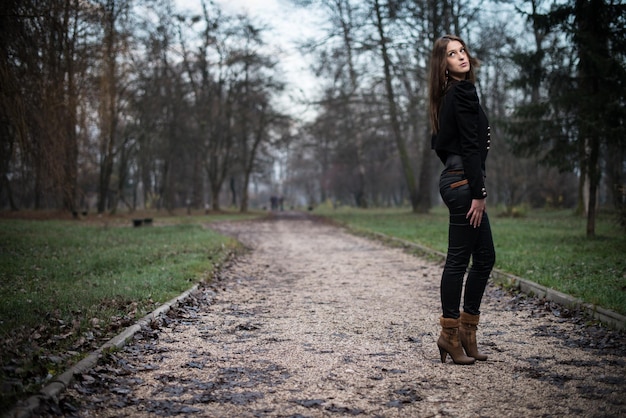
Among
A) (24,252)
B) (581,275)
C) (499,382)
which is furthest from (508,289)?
(24,252)

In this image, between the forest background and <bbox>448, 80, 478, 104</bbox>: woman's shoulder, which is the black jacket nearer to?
<bbox>448, 80, 478, 104</bbox>: woman's shoulder

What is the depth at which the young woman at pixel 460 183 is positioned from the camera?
389 centimetres

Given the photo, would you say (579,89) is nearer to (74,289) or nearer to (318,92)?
(74,289)

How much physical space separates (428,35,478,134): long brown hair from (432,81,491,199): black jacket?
6.1 inches

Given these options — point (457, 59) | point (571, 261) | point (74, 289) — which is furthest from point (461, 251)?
point (571, 261)

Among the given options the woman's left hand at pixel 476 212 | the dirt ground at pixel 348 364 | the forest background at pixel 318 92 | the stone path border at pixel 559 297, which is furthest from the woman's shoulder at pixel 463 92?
the forest background at pixel 318 92

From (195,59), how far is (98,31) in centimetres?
1555

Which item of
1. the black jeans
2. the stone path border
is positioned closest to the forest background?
the stone path border

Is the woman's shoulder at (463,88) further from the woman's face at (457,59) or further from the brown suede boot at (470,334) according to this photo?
the brown suede boot at (470,334)

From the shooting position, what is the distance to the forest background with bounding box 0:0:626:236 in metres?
10.5

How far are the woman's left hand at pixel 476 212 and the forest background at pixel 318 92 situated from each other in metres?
7.93

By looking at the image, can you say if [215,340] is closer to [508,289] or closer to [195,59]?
[508,289]

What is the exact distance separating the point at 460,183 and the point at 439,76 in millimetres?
910

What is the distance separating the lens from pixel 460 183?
3938 millimetres
